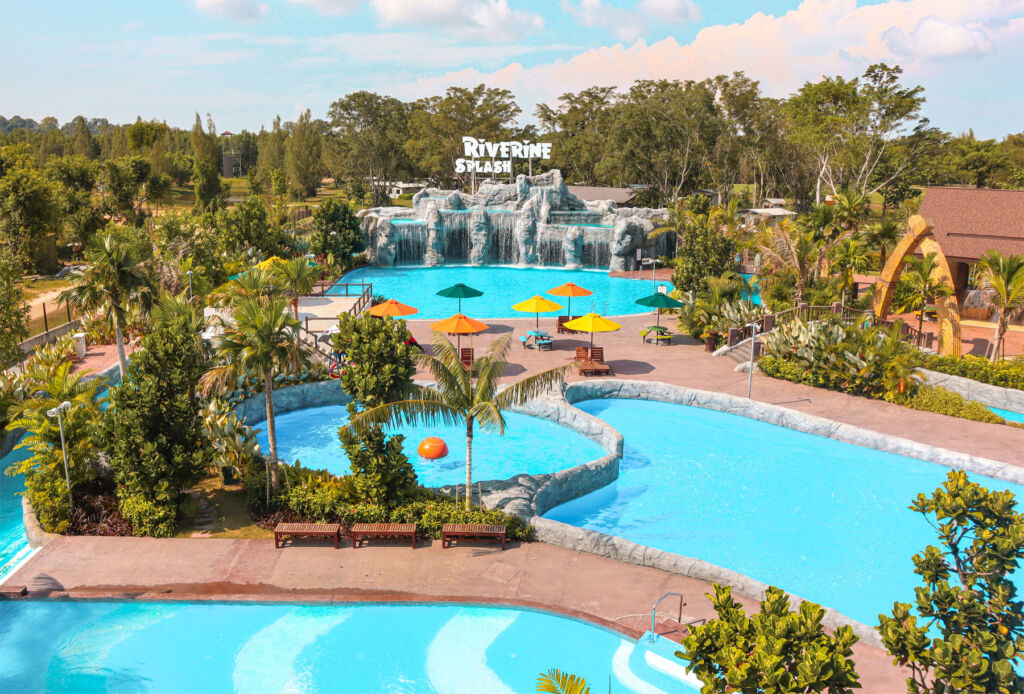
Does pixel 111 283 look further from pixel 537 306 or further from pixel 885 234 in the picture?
pixel 885 234

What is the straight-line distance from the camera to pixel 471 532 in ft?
54.9

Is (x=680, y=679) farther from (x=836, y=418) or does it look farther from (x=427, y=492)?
(x=836, y=418)

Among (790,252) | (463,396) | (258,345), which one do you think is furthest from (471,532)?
(790,252)

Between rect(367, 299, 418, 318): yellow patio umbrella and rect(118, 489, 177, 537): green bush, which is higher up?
rect(367, 299, 418, 318): yellow patio umbrella

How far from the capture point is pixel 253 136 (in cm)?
15162

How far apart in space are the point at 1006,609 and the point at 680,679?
5.33m

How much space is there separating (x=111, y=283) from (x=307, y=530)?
11337mm

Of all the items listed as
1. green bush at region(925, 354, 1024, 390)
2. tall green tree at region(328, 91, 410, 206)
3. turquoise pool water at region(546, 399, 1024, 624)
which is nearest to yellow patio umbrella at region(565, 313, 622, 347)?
turquoise pool water at region(546, 399, 1024, 624)

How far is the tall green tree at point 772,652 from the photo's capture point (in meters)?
8.04

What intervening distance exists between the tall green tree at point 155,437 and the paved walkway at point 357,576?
2.43 ft

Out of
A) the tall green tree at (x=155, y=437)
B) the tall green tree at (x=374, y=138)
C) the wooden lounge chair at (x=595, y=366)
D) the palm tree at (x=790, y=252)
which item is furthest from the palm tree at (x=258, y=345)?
the tall green tree at (x=374, y=138)

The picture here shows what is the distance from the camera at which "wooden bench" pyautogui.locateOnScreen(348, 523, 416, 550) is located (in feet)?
55.0

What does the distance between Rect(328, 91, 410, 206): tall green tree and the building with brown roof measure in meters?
65.3

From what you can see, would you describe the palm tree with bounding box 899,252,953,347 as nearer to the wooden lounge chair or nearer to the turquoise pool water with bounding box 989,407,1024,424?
the turquoise pool water with bounding box 989,407,1024,424
